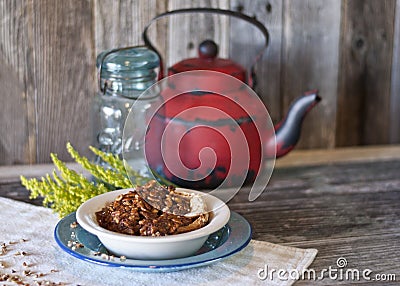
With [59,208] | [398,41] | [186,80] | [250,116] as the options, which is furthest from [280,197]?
[398,41]

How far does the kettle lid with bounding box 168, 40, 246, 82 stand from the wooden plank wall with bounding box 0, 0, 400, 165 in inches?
5.8

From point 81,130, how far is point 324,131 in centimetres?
54

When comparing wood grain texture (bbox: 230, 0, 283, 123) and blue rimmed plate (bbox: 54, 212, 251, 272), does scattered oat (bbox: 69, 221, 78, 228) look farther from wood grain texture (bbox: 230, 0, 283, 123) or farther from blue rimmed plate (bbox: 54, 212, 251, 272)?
wood grain texture (bbox: 230, 0, 283, 123)

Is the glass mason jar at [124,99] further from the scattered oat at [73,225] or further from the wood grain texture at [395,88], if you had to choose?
the wood grain texture at [395,88]

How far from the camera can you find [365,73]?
147cm

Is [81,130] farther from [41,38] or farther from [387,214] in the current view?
[387,214]

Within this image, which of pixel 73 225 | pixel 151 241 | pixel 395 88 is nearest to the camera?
pixel 151 241

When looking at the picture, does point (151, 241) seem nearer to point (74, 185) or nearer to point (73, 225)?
point (73, 225)

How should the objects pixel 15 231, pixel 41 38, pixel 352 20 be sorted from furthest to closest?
pixel 352 20 < pixel 41 38 < pixel 15 231

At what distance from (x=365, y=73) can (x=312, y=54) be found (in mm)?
138

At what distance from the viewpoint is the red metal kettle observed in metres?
1.15

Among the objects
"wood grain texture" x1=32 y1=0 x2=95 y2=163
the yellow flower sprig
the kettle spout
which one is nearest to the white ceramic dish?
the yellow flower sprig

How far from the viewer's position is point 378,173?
4.36ft

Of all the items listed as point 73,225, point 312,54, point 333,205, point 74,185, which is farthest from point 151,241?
point 312,54
